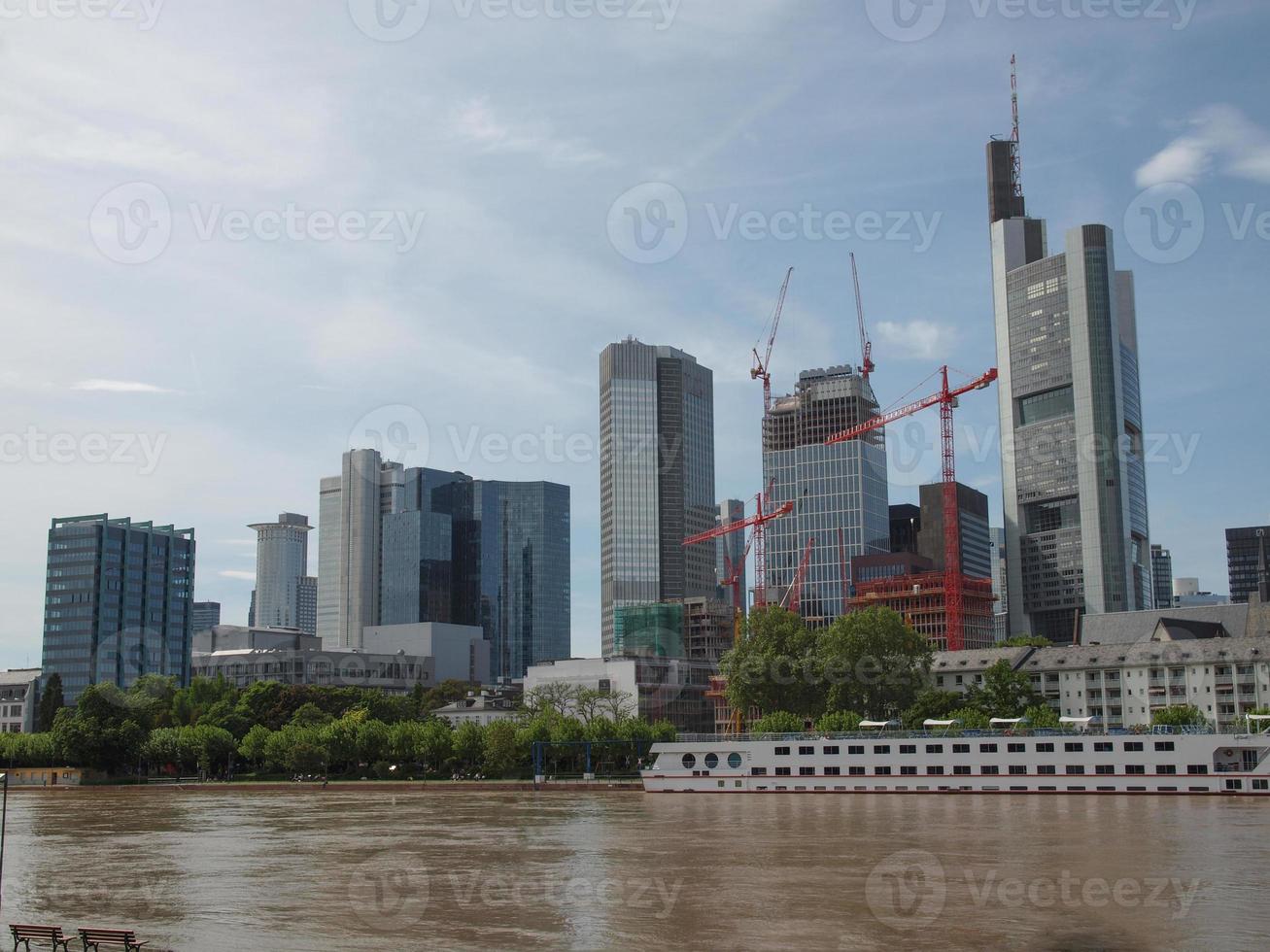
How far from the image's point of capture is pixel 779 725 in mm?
140250

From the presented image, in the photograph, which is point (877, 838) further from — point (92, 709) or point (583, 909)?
point (92, 709)

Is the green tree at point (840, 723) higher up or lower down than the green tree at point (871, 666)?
lower down

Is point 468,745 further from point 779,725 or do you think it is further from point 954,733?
point 954,733

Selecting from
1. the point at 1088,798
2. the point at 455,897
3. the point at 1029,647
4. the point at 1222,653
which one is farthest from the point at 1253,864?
the point at 1029,647

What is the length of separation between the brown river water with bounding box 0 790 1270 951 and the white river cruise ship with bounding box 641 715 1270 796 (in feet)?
19.6

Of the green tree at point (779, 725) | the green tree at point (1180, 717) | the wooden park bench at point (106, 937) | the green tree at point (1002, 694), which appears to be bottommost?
the wooden park bench at point (106, 937)

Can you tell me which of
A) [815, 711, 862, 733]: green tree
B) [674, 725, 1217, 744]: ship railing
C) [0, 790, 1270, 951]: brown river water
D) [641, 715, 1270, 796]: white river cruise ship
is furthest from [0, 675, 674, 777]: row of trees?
[0, 790, 1270, 951]: brown river water

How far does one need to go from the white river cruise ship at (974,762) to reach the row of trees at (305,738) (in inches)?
800

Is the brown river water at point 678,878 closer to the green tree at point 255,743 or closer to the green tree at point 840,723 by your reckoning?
the green tree at point 840,723

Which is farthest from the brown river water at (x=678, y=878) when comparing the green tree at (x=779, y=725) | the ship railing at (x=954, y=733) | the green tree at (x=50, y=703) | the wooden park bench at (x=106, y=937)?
the green tree at (x=50, y=703)

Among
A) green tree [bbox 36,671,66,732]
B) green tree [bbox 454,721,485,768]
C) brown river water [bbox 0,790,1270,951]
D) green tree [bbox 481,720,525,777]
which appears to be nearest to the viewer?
brown river water [bbox 0,790,1270,951]

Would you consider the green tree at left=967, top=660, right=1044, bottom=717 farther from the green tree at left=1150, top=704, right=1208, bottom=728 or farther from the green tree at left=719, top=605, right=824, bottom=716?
the green tree at left=719, top=605, right=824, bottom=716

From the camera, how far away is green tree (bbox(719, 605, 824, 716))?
149 meters

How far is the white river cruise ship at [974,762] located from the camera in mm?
103062
